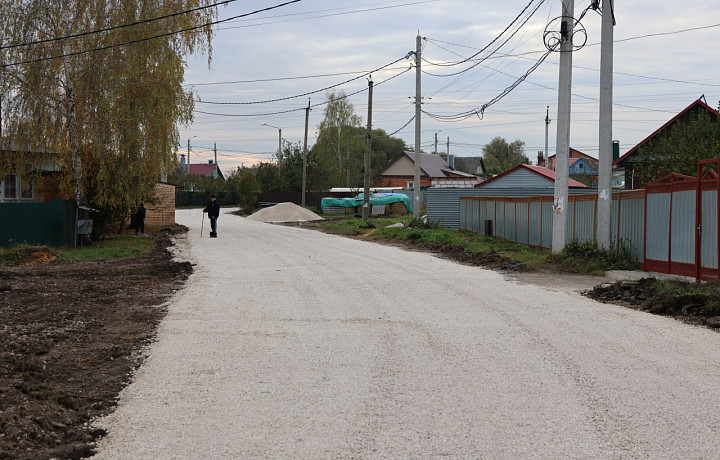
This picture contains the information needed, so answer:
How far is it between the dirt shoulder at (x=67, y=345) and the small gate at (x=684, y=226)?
1004cm

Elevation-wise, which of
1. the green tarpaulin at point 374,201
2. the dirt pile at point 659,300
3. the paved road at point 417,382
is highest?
the green tarpaulin at point 374,201

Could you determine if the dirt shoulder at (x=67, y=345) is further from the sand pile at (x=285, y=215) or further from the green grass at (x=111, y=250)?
the sand pile at (x=285, y=215)

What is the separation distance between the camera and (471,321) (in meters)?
10.1

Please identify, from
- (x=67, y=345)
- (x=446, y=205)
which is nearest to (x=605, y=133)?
(x=67, y=345)

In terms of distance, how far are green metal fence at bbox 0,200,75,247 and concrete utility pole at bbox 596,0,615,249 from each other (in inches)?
642

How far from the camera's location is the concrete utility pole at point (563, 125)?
18.9m

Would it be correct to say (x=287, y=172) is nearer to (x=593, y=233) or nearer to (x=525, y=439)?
(x=593, y=233)

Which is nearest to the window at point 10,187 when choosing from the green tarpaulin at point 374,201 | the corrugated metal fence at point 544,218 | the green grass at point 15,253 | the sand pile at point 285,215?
the green grass at point 15,253

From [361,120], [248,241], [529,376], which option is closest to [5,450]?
[529,376]

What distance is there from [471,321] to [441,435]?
16.6 ft

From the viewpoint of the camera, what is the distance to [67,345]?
27.7ft

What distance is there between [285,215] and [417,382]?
1794 inches

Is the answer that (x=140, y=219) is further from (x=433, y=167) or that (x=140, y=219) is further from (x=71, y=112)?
(x=433, y=167)

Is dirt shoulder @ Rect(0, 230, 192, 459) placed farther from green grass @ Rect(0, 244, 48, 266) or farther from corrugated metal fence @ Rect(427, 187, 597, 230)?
corrugated metal fence @ Rect(427, 187, 597, 230)
